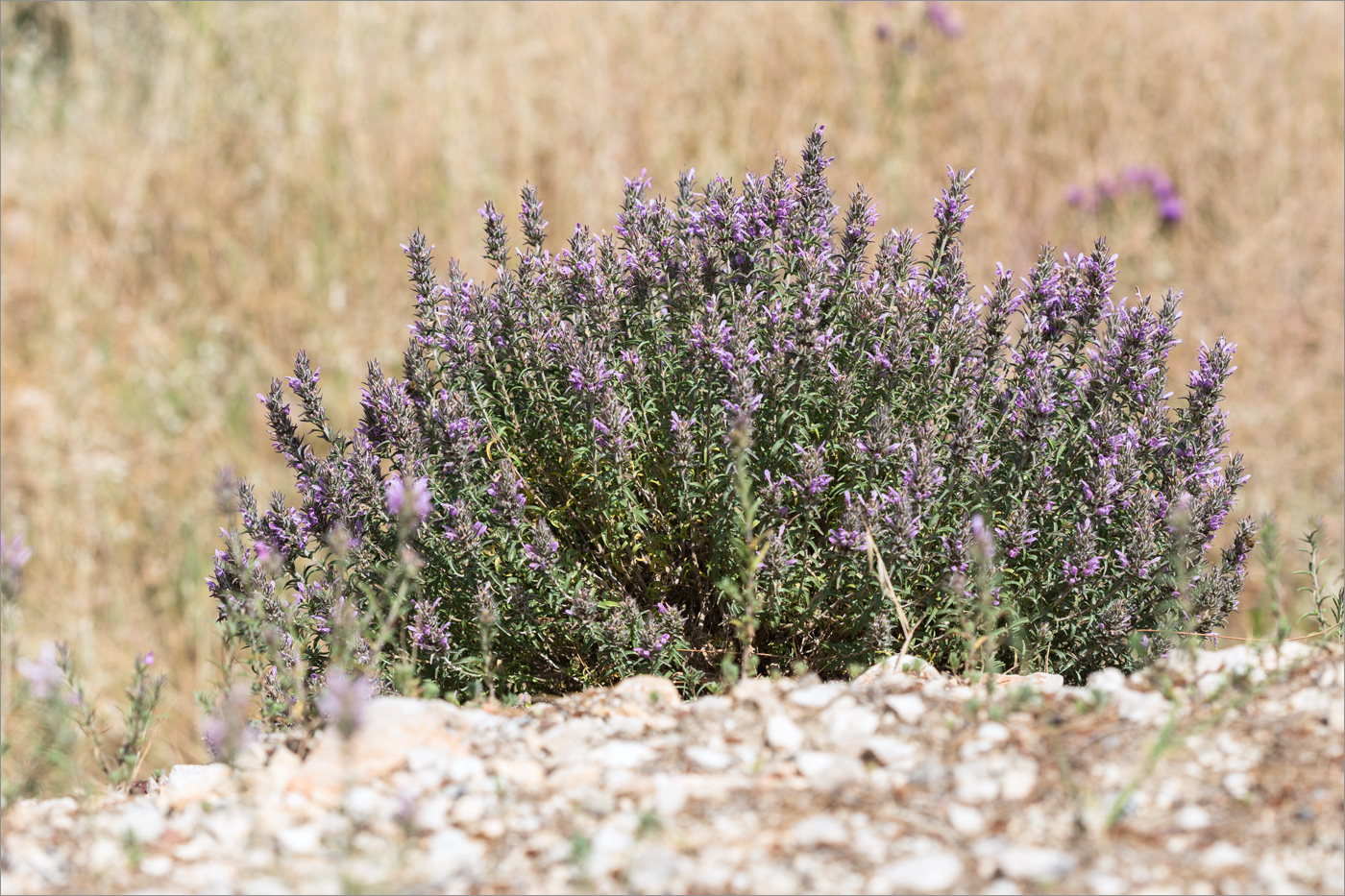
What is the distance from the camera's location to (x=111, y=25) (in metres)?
8.92

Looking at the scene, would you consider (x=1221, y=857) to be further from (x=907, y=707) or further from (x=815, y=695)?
(x=815, y=695)

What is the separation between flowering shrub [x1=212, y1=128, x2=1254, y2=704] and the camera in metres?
2.71

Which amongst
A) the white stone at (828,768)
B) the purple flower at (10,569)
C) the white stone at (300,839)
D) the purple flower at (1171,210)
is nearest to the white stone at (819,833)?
the white stone at (828,768)

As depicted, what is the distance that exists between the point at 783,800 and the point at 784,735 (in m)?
0.22

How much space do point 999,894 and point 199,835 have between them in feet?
4.32

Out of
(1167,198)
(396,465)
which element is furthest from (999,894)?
(1167,198)

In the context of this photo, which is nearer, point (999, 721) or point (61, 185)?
point (999, 721)

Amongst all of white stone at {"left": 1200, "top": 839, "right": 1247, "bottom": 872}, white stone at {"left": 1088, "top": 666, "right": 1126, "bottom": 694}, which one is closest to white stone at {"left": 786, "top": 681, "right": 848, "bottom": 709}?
white stone at {"left": 1088, "top": 666, "right": 1126, "bottom": 694}

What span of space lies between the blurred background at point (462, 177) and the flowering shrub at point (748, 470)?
3.86 m

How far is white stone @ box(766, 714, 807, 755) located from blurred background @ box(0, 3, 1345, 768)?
187 inches

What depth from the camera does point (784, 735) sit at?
2.26 m

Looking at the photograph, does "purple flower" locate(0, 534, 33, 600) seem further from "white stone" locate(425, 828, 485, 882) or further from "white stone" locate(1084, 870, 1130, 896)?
"white stone" locate(1084, 870, 1130, 896)

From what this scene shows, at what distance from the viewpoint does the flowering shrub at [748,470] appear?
2.71 meters

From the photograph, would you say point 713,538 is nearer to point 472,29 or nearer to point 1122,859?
point 1122,859
